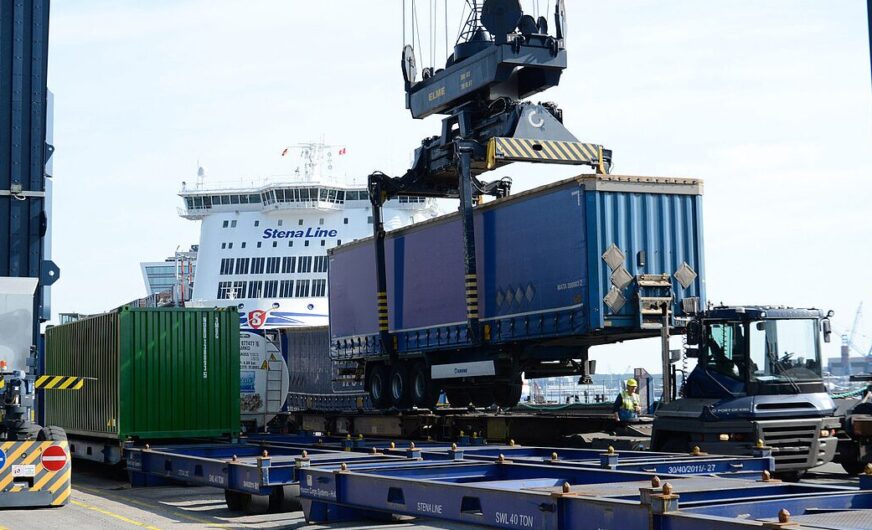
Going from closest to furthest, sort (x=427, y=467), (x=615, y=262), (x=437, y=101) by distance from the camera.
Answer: (x=427, y=467), (x=615, y=262), (x=437, y=101)

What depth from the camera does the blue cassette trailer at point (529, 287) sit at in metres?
17.3

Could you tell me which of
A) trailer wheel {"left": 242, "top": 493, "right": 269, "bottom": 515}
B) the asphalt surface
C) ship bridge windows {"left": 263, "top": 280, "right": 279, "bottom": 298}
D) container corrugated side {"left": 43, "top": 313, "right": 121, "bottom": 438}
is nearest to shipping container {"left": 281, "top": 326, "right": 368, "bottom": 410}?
container corrugated side {"left": 43, "top": 313, "right": 121, "bottom": 438}

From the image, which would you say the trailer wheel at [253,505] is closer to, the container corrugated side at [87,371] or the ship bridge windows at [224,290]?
the container corrugated side at [87,371]

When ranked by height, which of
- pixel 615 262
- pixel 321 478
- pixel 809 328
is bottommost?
pixel 321 478

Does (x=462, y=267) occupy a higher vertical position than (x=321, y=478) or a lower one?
higher

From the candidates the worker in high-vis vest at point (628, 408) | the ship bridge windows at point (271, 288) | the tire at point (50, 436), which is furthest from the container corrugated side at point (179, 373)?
the ship bridge windows at point (271, 288)

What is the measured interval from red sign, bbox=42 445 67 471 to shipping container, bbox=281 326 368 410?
14219 millimetres

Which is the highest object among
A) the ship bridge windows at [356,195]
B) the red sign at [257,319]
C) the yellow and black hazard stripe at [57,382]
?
the ship bridge windows at [356,195]

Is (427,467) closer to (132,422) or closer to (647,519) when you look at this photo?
(647,519)

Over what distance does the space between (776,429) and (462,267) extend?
7759mm

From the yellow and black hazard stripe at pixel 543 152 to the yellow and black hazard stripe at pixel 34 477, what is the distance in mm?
9590

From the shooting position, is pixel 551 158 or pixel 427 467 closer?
pixel 427 467

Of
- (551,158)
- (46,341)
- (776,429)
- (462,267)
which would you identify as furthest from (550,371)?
(46,341)

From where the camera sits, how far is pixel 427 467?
1078cm
